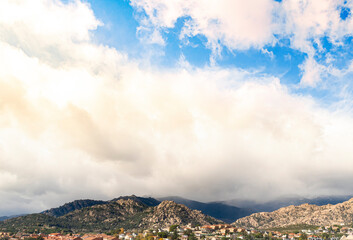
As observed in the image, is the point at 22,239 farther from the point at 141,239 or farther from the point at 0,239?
the point at 141,239

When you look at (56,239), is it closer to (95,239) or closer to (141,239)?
(95,239)

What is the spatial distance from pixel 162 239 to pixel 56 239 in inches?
3263

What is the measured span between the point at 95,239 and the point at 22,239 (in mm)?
55434

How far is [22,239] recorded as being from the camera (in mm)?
195500

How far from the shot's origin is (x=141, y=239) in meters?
197

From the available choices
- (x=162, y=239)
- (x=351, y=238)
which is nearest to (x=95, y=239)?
(x=162, y=239)

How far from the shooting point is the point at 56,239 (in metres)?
200

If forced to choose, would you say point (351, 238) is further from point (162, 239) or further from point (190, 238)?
point (162, 239)

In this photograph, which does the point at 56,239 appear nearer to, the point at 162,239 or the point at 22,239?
the point at 22,239

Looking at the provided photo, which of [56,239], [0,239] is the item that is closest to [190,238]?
[56,239]

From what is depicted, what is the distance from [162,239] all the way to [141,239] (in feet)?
57.1

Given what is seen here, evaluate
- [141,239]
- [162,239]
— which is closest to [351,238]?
[162,239]

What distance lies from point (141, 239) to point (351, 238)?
156m

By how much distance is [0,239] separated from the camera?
19600 centimetres
